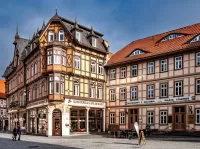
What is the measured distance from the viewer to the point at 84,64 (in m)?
36.7

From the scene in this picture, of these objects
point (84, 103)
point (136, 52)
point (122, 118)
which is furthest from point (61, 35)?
point (122, 118)

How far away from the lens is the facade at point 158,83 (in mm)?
30906

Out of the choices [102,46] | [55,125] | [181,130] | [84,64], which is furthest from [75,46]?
[181,130]

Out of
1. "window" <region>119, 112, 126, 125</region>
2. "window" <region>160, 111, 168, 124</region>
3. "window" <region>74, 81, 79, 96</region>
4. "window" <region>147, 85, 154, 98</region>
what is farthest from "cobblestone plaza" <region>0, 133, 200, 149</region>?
"window" <region>119, 112, 126, 125</region>

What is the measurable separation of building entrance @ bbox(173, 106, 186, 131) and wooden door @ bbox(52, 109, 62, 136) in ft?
41.4

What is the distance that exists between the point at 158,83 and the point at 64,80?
424 inches

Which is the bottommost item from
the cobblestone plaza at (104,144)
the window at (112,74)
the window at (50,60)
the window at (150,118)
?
the cobblestone plaza at (104,144)

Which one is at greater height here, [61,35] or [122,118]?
[61,35]

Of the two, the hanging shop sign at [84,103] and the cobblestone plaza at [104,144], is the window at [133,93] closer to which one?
the hanging shop sign at [84,103]

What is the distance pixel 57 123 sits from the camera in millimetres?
33438

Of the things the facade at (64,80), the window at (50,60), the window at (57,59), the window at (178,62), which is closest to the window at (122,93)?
the facade at (64,80)

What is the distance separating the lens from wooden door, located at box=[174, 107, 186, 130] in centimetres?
3135

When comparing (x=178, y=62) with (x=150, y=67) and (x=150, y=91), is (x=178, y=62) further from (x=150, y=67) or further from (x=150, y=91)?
(x=150, y=91)

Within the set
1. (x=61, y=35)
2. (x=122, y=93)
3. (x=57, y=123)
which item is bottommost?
(x=57, y=123)
